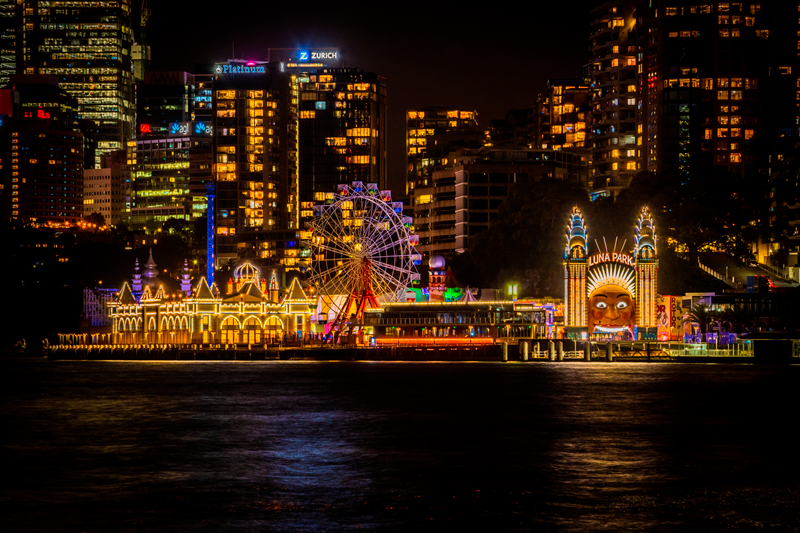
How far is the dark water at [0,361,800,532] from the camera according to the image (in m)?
46.7

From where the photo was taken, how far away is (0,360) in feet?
541

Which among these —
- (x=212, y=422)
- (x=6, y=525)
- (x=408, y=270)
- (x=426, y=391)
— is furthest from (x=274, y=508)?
(x=408, y=270)

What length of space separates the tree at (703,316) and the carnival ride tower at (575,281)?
13.8m

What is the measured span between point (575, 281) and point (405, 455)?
7630 centimetres

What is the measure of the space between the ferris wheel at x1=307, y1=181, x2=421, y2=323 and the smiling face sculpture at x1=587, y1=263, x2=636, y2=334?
73.5ft

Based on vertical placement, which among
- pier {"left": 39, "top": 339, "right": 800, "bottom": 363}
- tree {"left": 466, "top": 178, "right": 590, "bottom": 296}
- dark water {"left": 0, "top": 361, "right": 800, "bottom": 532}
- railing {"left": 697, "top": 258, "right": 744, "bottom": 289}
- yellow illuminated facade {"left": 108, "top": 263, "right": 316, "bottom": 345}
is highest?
tree {"left": 466, "top": 178, "right": 590, "bottom": 296}

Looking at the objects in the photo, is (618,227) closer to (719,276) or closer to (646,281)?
(719,276)

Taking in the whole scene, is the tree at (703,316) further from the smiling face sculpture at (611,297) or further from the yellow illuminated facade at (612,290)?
the smiling face sculpture at (611,297)

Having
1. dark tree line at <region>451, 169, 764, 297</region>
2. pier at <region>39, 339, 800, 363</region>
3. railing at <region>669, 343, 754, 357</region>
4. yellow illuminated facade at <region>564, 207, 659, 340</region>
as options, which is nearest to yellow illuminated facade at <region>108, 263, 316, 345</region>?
pier at <region>39, 339, 800, 363</region>

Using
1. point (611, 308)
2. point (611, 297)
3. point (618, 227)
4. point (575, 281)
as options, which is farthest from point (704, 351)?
point (618, 227)

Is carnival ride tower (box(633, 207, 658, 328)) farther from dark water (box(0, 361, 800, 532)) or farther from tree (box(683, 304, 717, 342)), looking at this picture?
dark water (box(0, 361, 800, 532))

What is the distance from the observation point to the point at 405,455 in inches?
2504

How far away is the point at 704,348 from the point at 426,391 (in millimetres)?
47093

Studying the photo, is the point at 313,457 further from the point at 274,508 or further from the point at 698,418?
the point at 698,418
